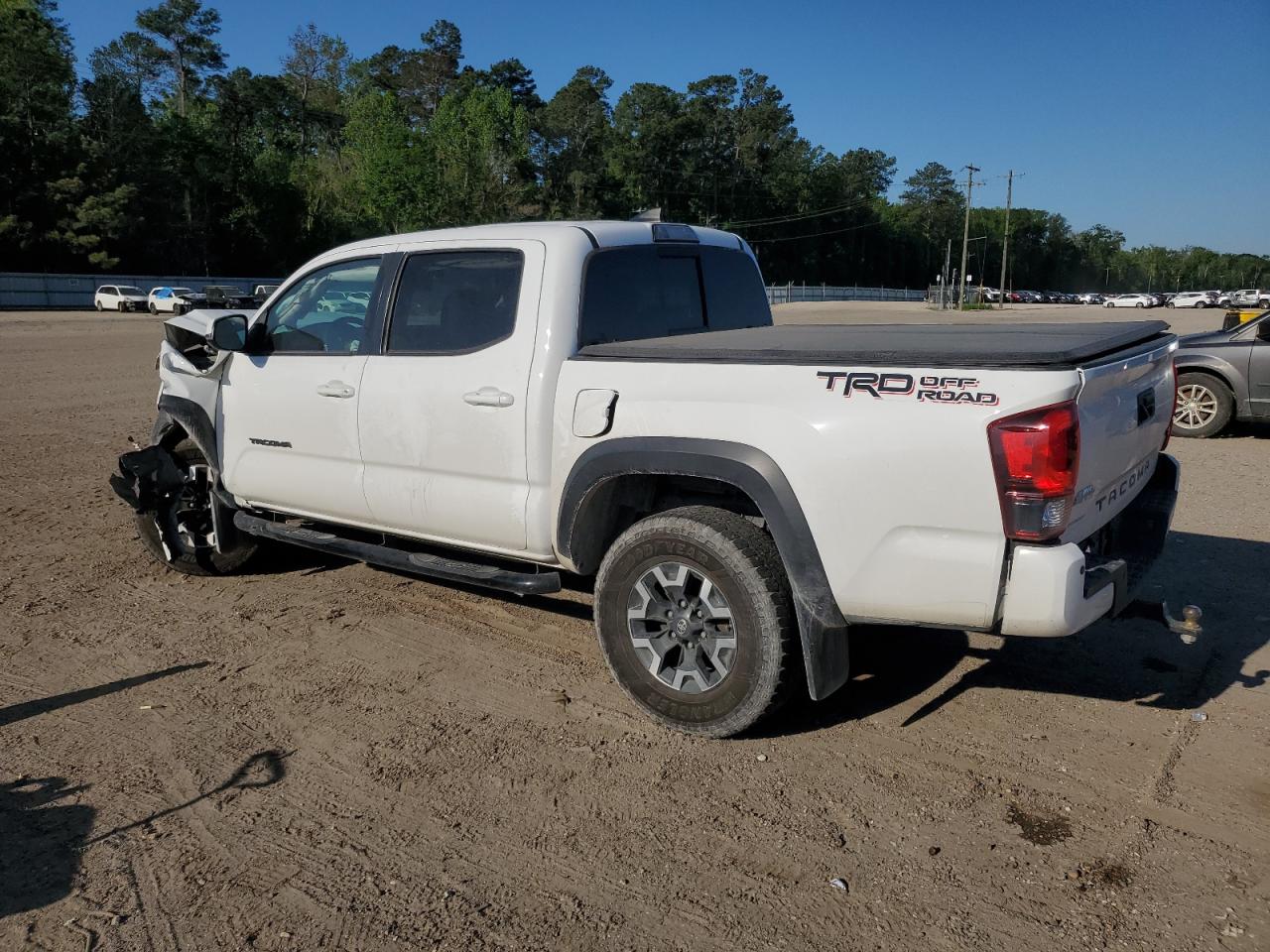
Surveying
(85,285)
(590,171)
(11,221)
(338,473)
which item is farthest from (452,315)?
(590,171)

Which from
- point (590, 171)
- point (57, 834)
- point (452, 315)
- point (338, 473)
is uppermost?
point (590, 171)

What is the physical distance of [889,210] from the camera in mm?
137750

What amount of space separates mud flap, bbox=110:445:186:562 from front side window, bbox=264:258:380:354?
111 cm

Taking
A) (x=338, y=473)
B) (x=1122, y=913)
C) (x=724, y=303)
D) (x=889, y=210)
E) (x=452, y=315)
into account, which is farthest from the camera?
(x=889, y=210)

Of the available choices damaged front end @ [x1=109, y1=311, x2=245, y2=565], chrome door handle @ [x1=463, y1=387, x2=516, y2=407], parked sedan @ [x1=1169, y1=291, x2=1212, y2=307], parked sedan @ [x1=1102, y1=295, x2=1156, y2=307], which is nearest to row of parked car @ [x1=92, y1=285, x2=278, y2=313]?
damaged front end @ [x1=109, y1=311, x2=245, y2=565]

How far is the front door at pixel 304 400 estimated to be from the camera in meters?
4.94

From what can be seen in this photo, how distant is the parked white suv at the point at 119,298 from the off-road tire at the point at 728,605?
47.3 m

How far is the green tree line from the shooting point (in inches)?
2296

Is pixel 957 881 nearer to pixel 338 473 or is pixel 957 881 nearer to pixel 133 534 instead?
pixel 338 473

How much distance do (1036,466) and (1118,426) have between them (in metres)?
0.66

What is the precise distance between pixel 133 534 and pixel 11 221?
188 feet

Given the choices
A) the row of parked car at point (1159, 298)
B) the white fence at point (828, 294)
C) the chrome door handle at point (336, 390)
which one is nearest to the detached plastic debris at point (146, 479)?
the chrome door handle at point (336, 390)

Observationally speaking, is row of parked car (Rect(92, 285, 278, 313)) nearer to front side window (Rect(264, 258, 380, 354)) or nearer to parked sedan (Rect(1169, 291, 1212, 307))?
front side window (Rect(264, 258, 380, 354))

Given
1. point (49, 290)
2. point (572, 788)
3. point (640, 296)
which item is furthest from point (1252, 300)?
point (572, 788)
